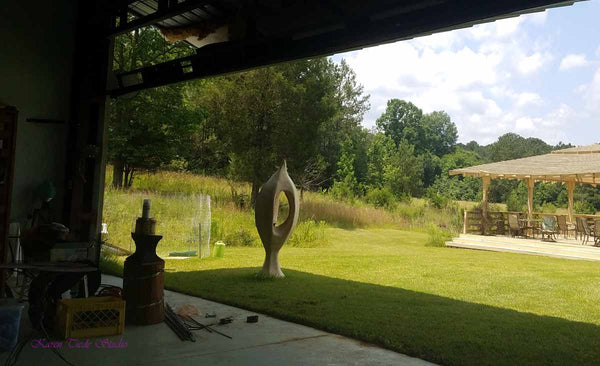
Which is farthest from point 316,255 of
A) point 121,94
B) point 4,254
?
point 4,254

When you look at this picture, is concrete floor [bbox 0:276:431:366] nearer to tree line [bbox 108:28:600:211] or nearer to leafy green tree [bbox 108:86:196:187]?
tree line [bbox 108:28:600:211]

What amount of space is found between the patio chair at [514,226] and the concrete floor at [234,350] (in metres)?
12.0

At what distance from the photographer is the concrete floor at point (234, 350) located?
3.53 metres

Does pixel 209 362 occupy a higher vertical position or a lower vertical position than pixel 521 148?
lower

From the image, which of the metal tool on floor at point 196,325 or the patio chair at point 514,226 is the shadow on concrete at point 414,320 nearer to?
the metal tool on floor at point 196,325

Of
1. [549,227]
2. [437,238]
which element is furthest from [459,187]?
[437,238]

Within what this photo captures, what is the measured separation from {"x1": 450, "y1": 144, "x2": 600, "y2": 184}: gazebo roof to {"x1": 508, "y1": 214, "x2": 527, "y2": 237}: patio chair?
1.43 meters

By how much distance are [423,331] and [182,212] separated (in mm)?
7581

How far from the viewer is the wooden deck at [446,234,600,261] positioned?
1195 centimetres

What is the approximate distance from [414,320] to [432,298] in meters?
1.44

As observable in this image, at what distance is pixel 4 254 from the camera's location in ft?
16.5

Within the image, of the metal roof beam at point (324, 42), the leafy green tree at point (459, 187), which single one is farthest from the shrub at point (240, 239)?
the leafy green tree at point (459, 187)

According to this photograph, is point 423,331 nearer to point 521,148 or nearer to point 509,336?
point 509,336

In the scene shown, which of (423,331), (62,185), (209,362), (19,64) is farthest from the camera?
(62,185)
